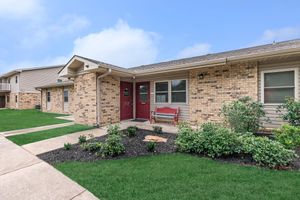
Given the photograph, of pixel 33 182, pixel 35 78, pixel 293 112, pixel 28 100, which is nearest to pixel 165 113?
pixel 293 112

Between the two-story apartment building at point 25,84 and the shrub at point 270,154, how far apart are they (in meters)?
26.6

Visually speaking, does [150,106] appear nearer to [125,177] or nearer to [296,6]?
[125,177]

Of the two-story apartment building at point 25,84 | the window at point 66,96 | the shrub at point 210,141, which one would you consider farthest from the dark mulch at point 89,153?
the two-story apartment building at point 25,84

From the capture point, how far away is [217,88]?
25.4ft

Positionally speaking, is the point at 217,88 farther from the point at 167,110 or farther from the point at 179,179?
the point at 179,179

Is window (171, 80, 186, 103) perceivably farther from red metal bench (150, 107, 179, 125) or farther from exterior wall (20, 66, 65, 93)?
exterior wall (20, 66, 65, 93)

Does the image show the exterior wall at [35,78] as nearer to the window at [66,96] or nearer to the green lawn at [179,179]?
the window at [66,96]

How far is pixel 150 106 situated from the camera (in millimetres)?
10305

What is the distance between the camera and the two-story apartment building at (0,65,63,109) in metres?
23.0

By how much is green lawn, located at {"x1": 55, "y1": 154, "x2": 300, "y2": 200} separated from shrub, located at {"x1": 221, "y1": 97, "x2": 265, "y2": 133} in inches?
105

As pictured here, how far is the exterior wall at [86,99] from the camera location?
8.78 metres

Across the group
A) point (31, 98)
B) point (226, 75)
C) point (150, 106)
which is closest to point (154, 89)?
point (150, 106)

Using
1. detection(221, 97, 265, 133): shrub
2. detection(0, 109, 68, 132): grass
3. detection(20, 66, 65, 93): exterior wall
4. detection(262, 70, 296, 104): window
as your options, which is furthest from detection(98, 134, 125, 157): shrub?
detection(20, 66, 65, 93): exterior wall

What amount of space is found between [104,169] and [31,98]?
82.0 ft
